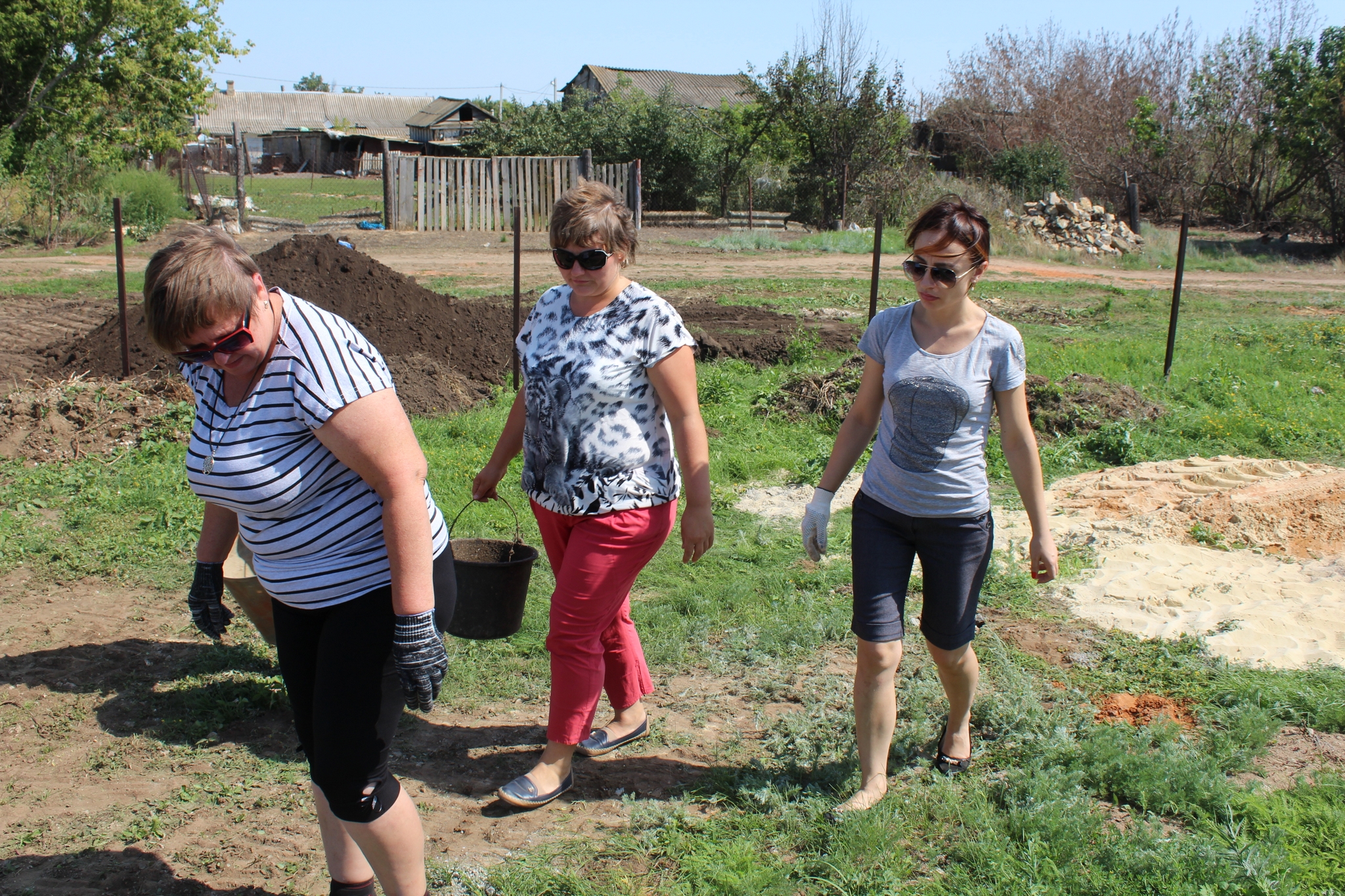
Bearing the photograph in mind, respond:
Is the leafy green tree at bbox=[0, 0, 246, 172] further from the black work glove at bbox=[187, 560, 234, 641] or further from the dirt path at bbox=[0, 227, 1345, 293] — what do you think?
the black work glove at bbox=[187, 560, 234, 641]

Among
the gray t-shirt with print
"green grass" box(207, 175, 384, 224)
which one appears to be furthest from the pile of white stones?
the gray t-shirt with print

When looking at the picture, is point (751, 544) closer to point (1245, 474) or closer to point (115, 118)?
point (1245, 474)

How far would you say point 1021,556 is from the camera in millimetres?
5340

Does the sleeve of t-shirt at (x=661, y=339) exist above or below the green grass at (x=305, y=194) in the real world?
below

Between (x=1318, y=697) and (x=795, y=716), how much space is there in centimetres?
196

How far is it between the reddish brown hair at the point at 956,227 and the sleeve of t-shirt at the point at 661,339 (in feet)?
2.31

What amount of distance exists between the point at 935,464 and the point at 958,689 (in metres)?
0.79

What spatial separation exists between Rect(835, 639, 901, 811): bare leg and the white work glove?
14.3 inches

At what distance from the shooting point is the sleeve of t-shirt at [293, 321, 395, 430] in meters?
1.98

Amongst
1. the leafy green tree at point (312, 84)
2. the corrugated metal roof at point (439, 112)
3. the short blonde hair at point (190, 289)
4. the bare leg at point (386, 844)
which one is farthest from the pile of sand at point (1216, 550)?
the leafy green tree at point (312, 84)

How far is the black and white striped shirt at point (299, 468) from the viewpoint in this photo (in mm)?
2018

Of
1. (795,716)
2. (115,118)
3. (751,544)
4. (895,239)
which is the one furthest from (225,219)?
(795,716)

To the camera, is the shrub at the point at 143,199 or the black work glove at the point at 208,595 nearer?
the black work glove at the point at 208,595

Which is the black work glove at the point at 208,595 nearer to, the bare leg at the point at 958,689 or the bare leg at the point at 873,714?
the bare leg at the point at 873,714
